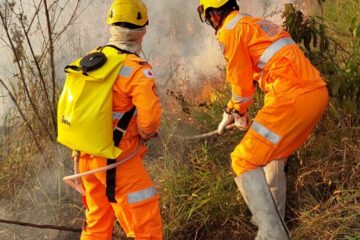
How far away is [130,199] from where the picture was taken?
11.2 feet

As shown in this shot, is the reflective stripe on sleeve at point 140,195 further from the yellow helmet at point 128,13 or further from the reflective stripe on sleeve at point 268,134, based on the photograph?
the yellow helmet at point 128,13

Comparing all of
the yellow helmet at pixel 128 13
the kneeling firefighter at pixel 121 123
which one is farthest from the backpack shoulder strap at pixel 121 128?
the yellow helmet at pixel 128 13

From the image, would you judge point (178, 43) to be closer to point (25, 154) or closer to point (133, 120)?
point (25, 154)

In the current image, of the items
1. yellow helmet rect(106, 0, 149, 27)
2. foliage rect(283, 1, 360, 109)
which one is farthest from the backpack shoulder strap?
foliage rect(283, 1, 360, 109)

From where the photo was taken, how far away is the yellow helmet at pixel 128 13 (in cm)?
336

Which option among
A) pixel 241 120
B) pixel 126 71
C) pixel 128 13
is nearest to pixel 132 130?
pixel 126 71

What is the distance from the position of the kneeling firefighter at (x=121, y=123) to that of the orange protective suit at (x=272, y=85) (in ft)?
2.20

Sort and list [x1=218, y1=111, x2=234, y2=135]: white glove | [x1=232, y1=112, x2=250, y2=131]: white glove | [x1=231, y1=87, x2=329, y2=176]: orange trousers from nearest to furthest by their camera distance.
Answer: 1. [x1=231, y1=87, x2=329, y2=176]: orange trousers
2. [x1=232, y1=112, x2=250, y2=131]: white glove
3. [x1=218, y1=111, x2=234, y2=135]: white glove

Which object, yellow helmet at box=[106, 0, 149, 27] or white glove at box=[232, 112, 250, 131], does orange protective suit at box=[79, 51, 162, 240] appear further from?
white glove at box=[232, 112, 250, 131]

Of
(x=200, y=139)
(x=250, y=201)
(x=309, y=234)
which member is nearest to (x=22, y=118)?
(x=200, y=139)

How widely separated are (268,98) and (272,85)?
0.32ft

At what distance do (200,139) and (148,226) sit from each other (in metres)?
1.60

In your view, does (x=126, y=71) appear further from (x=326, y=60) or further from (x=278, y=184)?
(x=326, y=60)

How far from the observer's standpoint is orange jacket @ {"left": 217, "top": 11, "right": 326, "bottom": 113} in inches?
139
